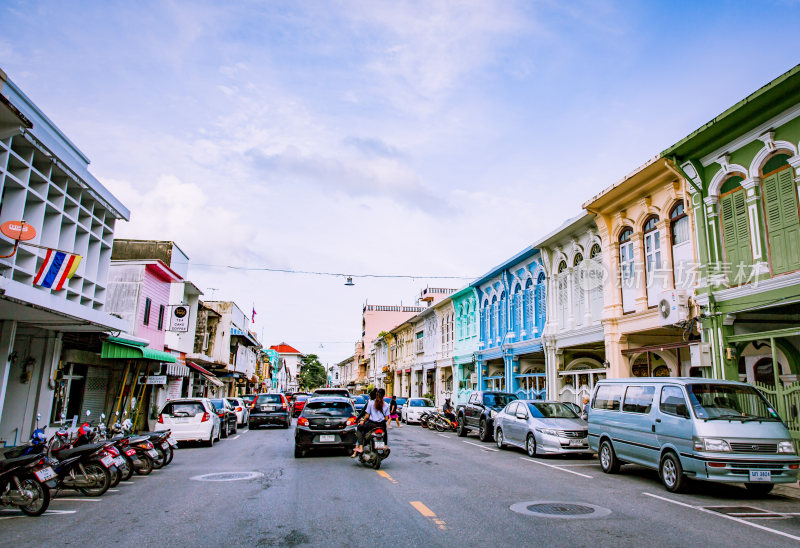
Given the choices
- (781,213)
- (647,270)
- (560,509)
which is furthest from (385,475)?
(647,270)

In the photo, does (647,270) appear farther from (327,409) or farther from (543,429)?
(327,409)

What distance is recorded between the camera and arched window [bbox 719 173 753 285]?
46.9 feet

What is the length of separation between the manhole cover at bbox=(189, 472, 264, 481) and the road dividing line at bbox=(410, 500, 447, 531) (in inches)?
172

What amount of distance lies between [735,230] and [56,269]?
1605 centimetres

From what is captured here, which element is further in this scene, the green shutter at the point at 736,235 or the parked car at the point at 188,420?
the parked car at the point at 188,420

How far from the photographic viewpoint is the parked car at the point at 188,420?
734 inches

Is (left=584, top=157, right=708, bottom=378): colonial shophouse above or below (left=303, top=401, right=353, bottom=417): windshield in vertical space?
above

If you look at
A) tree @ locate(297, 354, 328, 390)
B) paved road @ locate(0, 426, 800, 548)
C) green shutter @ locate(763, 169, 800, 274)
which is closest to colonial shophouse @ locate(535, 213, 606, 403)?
green shutter @ locate(763, 169, 800, 274)

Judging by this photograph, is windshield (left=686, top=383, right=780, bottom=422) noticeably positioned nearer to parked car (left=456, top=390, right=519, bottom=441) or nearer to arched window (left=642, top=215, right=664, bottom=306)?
arched window (left=642, top=215, right=664, bottom=306)

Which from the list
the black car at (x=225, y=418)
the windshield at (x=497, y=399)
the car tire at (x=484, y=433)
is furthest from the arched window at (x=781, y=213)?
the black car at (x=225, y=418)

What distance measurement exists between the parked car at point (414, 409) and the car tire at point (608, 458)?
1854cm

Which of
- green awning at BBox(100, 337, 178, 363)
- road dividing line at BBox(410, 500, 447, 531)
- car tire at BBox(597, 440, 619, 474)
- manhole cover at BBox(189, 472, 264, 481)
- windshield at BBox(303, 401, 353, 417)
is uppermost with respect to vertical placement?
green awning at BBox(100, 337, 178, 363)

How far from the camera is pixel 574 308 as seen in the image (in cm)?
2338

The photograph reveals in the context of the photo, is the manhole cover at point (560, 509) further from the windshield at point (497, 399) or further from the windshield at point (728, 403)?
the windshield at point (497, 399)
